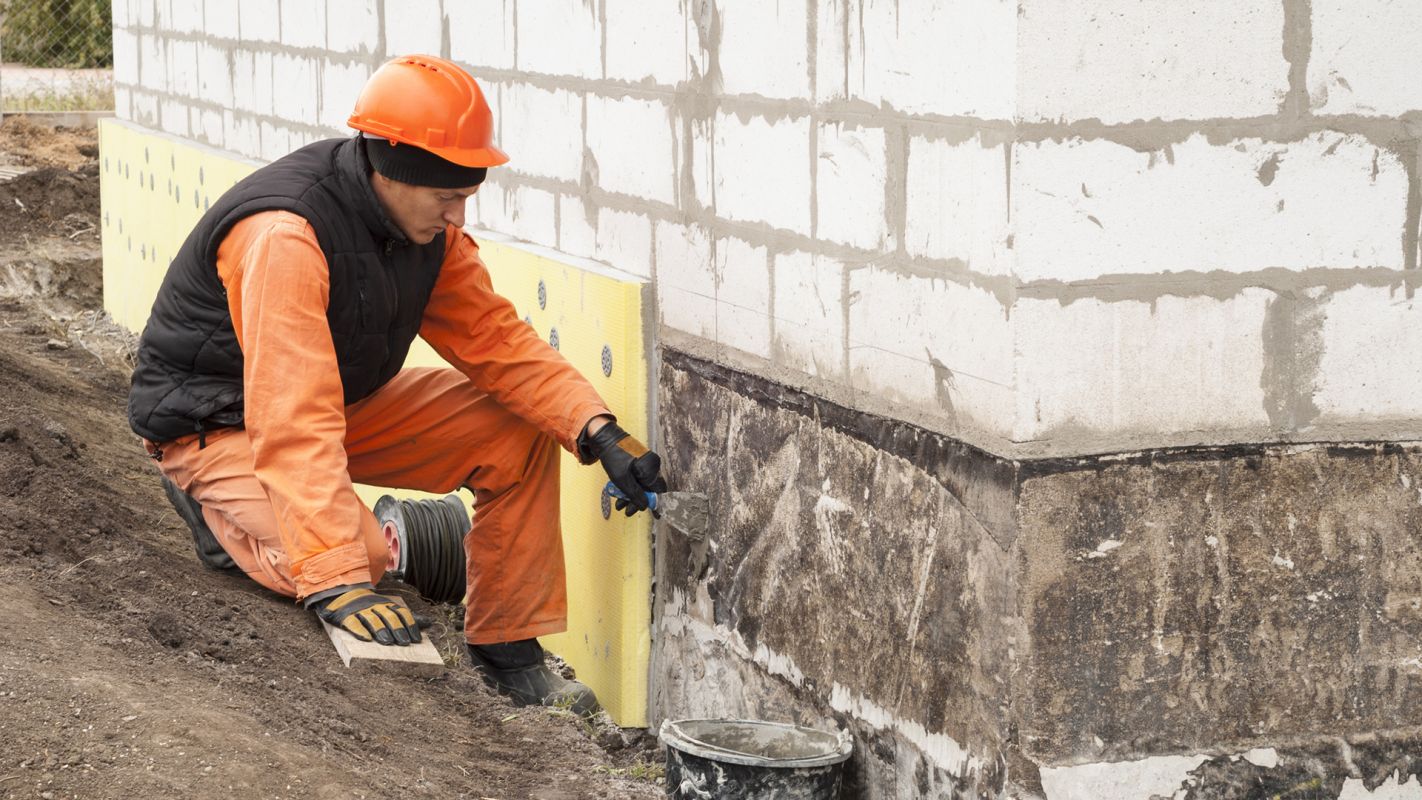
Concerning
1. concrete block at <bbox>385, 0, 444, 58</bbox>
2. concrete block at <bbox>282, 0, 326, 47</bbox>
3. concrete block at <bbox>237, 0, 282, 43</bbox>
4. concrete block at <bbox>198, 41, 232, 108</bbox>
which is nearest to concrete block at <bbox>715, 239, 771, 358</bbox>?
concrete block at <bbox>385, 0, 444, 58</bbox>

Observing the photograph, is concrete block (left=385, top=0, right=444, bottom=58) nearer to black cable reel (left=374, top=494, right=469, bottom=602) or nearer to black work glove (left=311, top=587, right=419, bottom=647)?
black cable reel (left=374, top=494, right=469, bottom=602)

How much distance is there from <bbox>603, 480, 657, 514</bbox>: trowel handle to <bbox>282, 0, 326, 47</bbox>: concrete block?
309 centimetres

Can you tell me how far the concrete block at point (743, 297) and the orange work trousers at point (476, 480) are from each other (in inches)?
33.2

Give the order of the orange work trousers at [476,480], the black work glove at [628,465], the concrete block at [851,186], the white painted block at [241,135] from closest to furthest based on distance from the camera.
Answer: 1. the concrete block at [851,186]
2. the black work glove at [628,465]
3. the orange work trousers at [476,480]
4. the white painted block at [241,135]

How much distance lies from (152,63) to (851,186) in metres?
7.06

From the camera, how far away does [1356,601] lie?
308cm

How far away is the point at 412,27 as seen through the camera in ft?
18.8

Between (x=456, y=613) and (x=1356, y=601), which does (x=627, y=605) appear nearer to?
(x=456, y=613)

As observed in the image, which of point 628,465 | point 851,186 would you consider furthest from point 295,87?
point 851,186

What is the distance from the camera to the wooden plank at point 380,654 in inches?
153

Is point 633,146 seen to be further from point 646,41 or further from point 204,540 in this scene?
point 204,540

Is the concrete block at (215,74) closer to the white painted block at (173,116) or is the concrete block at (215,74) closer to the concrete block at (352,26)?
the white painted block at (173,116)

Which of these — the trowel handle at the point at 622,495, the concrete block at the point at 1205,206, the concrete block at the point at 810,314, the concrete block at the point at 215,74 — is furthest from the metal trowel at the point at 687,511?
the concrete block at the point at 215,74

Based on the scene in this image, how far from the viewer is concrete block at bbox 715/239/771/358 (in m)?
3.75
